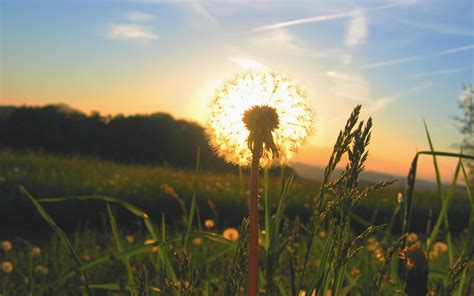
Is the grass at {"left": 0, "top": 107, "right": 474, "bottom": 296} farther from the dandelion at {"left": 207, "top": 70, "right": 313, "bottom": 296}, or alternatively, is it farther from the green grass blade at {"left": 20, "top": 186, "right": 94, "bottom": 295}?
the dandelion at {"left": 207, "top": 70, "right": 313, "bottom": 296}

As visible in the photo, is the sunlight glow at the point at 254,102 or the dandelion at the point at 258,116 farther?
the sunlight glow at the point at 254,102

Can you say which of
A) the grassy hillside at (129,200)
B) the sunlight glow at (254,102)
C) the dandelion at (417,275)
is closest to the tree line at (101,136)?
the grassy hillside at (129,200)

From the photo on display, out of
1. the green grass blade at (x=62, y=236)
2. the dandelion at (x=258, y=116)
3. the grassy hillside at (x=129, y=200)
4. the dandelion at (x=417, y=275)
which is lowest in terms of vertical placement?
the grassy hillside at (x=129, y=200)

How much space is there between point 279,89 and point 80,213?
5997 millimetres

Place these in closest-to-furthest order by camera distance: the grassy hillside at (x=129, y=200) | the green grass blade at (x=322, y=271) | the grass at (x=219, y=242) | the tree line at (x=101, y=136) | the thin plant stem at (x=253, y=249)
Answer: the thin plant stem at (x=253, y=249) < the grass at (x=219, y=242) < the green grass blade at (x=322, y=271) < the grassy hillside at (x=129, y=200) < the tree line at (x=101, y=136)

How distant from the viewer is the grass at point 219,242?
1.23 meters

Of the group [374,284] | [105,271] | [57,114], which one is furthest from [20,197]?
[57,114]

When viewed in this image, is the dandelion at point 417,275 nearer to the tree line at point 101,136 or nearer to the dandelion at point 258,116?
the dandelion at point 258,116

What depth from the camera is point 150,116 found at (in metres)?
20.9

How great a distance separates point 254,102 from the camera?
1464mm

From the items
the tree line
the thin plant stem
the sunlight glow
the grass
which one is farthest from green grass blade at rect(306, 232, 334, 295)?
the tree line

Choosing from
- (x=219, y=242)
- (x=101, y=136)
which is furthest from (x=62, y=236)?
(x=101, y=136)

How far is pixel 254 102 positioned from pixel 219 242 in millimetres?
1043

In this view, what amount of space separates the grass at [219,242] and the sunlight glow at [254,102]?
13cm
